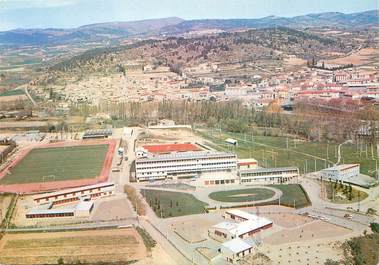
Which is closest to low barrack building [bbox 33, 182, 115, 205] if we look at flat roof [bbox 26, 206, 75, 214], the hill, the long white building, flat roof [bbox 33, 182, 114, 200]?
flat roof [bbox 33, 182, 114, 200]

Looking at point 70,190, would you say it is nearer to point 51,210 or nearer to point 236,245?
point 51,210

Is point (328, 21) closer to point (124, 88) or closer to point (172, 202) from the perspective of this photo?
point (124, 88)

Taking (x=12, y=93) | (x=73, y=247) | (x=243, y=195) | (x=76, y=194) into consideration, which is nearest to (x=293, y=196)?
(x=243, y=195)

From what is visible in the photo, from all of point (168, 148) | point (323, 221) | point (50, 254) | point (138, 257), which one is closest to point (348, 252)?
point (323, 221)

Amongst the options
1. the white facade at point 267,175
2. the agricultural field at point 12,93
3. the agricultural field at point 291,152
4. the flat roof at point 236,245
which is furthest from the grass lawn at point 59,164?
the agricultural field at point 12,93

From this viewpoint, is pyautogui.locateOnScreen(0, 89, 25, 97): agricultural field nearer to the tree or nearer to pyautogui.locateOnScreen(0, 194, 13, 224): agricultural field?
pyautogui.locateOnScreen(0, 194, 13, 224): agricultural field

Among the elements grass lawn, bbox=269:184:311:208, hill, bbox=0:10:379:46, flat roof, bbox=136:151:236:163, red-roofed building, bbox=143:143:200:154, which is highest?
hill, bbox=0:10:379:46
